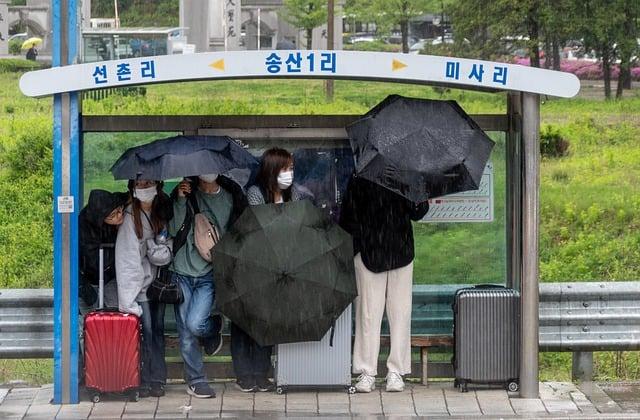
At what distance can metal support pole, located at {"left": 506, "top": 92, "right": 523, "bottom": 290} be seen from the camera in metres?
8.55

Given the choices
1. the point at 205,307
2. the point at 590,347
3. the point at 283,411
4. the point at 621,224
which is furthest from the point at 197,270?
the point at 621,224

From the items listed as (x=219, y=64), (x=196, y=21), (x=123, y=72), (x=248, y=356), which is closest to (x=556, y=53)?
(x=196, y=21)

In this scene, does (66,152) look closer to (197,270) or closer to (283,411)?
(197,270)

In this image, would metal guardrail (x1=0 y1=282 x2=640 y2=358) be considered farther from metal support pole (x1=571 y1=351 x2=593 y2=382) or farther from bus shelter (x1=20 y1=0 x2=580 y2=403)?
Answer: bus shelter (x1=20 y1=0 x2=580 y2=403)

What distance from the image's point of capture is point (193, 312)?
27.1ft

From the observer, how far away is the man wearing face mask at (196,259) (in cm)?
828

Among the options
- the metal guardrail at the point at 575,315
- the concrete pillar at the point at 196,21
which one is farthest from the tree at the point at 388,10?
the metal guardrail at the point at 575,315

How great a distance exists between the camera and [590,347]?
29.3 feet

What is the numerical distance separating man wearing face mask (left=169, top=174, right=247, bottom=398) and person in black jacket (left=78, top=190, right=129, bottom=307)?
0.39 m

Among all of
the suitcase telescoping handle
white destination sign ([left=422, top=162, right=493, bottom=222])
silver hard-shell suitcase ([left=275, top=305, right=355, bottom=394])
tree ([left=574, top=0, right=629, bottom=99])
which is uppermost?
tree ([left=574, top=0, right=629, bottom=99])

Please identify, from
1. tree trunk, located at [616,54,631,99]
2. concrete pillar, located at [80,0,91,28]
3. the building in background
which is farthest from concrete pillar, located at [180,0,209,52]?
tree trunk, located at [616,54,631,99]

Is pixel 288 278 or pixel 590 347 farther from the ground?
pixel 288 278

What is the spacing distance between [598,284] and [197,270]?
292 cm

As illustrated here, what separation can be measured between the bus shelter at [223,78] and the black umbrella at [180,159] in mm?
369
